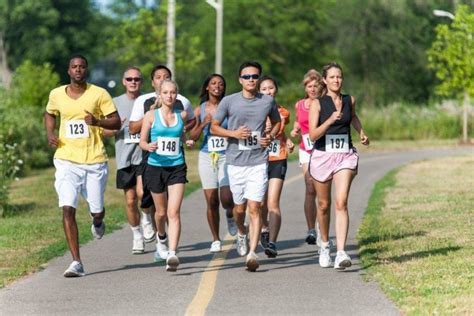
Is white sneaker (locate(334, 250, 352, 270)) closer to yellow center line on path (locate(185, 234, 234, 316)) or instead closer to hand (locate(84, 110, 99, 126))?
yellow center line on path (locate(185, 234, 234, 316))

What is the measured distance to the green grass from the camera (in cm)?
1025

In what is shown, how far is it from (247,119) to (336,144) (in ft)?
2.84

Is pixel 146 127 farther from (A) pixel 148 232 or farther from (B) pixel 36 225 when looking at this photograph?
(B) pixel 36 225

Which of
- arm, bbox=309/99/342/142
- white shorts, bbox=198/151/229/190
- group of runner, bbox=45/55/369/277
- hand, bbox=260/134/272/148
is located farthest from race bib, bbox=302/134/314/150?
arm, bbox=309/99/342/142

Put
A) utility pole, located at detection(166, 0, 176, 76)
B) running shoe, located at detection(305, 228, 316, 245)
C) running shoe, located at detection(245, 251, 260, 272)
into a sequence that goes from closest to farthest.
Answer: running shoe, located at detection(245, 251, 260, 272) → running shoe, located at detection(305, 228, 316, 245) → utility pole, located at detection(166, 0, 176, 76)

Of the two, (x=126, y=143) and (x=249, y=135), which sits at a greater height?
(x=249, y=135)

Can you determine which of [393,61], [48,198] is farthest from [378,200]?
[393,61]

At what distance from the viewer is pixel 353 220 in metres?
17.9

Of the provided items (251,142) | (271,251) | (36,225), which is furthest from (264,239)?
(36,225)

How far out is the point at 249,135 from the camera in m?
12.4

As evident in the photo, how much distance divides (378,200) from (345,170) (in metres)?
9.26

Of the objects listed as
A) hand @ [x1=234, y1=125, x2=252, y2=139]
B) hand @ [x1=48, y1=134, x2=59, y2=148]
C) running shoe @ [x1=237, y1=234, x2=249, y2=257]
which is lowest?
running shoe @ [x1=237, y1=234, x2=249, y2=257]

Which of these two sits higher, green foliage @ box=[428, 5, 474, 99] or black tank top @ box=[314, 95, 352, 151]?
green foliage @ box=[428, 5, 474, 99]

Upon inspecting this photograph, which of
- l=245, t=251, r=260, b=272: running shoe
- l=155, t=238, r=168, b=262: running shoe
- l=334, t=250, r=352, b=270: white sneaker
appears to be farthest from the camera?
l=155, t=238, r=168, b=262: running shoe
